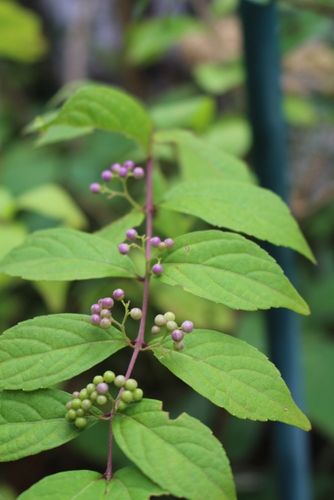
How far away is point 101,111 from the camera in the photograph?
0.78 metres

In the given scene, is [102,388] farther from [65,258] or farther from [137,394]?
[65,258]

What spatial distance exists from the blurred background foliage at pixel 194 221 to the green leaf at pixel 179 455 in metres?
0.69

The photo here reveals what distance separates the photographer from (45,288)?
126 centimetres

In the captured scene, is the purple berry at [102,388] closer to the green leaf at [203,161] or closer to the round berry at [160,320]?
the round berry at [160,320]

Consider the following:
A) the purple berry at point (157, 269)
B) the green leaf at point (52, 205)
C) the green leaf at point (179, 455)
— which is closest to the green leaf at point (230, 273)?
the purple berry at point (157, 269)

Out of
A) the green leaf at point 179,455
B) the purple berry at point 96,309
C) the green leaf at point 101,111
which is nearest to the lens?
the green leaf at point 179,455

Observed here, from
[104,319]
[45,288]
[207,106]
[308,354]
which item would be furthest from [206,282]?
[308,354]

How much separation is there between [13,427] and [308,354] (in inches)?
48.1

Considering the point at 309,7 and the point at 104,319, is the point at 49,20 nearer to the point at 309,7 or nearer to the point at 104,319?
the point at 309,7

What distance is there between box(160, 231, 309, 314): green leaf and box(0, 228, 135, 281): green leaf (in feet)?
0.17

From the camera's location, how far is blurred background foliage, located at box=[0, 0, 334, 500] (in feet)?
4.50

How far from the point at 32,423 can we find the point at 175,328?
0.13 metres

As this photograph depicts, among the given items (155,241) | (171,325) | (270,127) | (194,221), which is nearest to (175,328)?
(171,325)

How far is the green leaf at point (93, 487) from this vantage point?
0.46m
